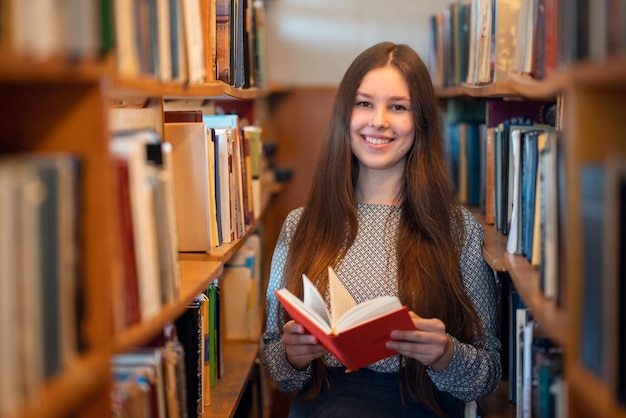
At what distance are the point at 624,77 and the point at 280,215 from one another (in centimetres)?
385

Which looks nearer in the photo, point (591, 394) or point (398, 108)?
point (591, 394)

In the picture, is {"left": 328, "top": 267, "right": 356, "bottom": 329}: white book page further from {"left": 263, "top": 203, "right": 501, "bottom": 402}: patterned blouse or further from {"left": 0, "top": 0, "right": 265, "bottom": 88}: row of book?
{"left": 0, "top": 0, "right": 265, "bottom": 88}: row of book

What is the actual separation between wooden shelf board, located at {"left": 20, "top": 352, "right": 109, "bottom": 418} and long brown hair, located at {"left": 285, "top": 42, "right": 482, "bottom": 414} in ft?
3.31

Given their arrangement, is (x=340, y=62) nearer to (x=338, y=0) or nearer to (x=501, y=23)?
(x=338, y=0)

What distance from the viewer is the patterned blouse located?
1996mm

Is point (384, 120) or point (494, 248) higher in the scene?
point (384, 120)

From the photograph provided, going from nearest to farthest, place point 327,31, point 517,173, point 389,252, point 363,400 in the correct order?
1. point 517,173
2. point 363,400
3. point 389,252
4. point 327,31

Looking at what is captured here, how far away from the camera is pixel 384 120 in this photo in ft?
7.21

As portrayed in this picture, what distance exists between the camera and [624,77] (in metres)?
1.00

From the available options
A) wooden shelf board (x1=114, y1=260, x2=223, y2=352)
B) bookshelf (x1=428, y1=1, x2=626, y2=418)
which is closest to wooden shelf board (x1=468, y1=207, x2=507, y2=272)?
bookshelf (x1=428, y1=1, x2=626, y2=418)

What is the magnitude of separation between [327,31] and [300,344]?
11.1 ft

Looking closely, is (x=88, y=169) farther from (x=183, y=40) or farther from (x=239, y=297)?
(x=239, y=297)

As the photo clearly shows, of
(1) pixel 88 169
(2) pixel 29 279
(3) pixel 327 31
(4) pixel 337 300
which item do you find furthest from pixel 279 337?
(3) pixel 327 31

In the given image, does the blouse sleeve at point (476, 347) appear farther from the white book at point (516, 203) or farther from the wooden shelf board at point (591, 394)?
the wooden shelf board at point (591, 394)
